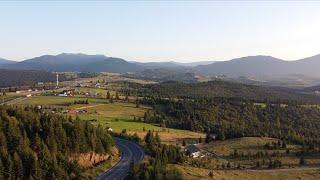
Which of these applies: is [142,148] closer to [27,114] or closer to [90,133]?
[90,133]

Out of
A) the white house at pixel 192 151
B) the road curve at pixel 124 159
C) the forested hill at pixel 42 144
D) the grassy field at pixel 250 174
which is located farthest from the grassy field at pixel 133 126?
the forested hill at pixel 42 144

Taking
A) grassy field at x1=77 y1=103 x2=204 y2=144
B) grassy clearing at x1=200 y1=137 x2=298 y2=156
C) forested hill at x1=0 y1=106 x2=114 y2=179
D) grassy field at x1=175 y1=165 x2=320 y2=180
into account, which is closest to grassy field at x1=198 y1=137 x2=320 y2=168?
grassy clearing at x1=200 y1=137 x2=298 y2=156

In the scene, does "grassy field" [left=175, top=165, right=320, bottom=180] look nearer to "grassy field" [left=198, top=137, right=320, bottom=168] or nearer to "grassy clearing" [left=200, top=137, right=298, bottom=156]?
"grassy field" [left=198, top=137, right=320, bottom=168]

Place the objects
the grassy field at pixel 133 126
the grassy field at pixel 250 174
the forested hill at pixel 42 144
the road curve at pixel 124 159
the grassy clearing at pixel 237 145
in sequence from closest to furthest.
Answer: the forested hill at pixel 42 144
the road curve at pixel 124 159
the grassy field at pixel 250 174
the grassy clearing at pixel 237 145
the grassy field at pixel 133 126

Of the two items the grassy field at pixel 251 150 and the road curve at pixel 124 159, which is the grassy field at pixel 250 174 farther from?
the road curve at pixel 124 159

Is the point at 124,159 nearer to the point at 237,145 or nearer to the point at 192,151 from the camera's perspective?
the point at 192,151

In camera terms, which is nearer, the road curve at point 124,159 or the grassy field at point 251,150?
the road curve at point 124,159

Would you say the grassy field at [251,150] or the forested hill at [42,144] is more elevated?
the forested hill at [42,144]

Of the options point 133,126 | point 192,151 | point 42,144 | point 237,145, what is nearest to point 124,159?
point 42,144
